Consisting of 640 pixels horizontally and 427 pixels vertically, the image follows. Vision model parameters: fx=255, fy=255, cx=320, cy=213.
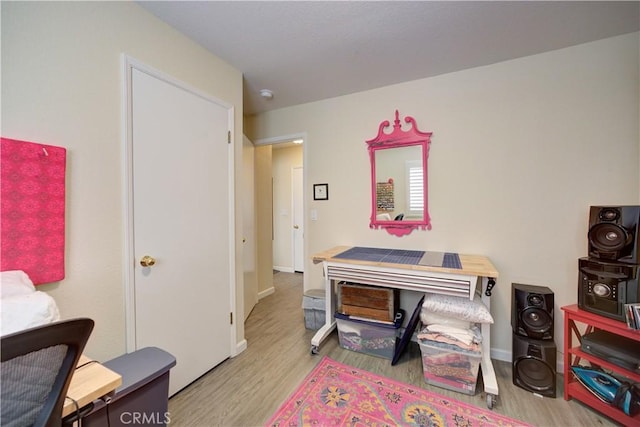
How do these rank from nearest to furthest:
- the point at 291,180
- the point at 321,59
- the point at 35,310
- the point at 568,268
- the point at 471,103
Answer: the point at 35,310
the point at 568,268
the point at 321,59
the point at 471,103
the point at 291,180

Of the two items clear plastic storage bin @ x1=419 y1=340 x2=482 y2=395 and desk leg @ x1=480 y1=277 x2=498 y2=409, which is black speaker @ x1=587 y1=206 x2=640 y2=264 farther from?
clear plastic storage bin @ x1=419 y1=340 x2=482 y2=395

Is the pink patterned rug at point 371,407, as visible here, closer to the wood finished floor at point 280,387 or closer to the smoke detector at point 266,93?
the wood finished floor at point 280,387

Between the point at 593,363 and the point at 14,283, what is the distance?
2953 millimetres

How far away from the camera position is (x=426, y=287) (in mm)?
1776

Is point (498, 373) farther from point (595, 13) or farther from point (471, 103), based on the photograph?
point (595, 13)

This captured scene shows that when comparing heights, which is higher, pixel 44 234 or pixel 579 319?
pixel 44 234

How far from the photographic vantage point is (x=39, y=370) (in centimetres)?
63

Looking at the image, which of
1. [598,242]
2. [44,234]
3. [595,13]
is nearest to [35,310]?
[44,234]

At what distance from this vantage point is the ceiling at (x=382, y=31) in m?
1.48

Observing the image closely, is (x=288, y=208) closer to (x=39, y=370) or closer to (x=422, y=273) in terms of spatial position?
(x=422, y=273)

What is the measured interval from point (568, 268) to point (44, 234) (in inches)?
124

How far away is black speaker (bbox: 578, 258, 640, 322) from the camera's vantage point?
4.60ft

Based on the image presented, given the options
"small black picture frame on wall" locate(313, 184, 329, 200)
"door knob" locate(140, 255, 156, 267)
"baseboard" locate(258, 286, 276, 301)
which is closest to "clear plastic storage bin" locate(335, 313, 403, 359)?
"small black picture frame on wall" locate(313, 184, 329, 200)

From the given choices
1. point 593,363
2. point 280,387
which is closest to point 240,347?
point 280,387
